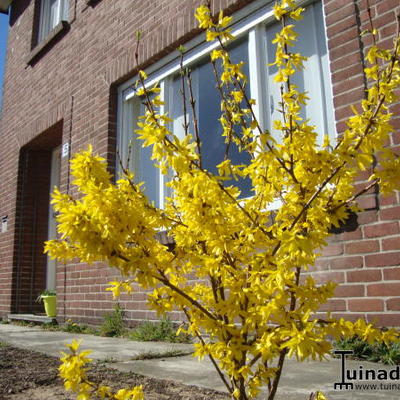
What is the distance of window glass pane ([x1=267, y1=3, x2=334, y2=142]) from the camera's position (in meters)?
3.58

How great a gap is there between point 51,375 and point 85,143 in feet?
12.2

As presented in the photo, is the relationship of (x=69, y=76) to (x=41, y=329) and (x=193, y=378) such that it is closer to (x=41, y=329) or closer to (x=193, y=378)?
(x=41, y=329)

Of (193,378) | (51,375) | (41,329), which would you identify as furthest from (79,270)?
(193,378)

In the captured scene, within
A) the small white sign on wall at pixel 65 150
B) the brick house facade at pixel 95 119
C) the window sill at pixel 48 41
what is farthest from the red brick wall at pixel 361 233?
the window sill at pixel 48 41

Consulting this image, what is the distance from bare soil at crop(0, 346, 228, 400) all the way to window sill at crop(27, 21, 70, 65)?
5.33m

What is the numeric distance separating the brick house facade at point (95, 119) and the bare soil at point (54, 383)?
4.47ft

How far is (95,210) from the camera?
130cm

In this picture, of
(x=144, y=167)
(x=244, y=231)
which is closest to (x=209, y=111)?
(x=144, y=167)

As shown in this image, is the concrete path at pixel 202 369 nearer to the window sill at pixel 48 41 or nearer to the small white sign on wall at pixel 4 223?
the small white sign on wall at pixel 4 223

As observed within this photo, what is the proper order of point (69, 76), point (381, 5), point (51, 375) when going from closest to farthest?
point (51, 375), point (381, 5), point (69, 76)

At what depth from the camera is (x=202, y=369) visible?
2.63 m

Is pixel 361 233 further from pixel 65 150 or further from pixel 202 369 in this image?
pixel 65 150

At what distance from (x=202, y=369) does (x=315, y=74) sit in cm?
246

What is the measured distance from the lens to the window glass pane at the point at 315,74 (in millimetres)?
3580
